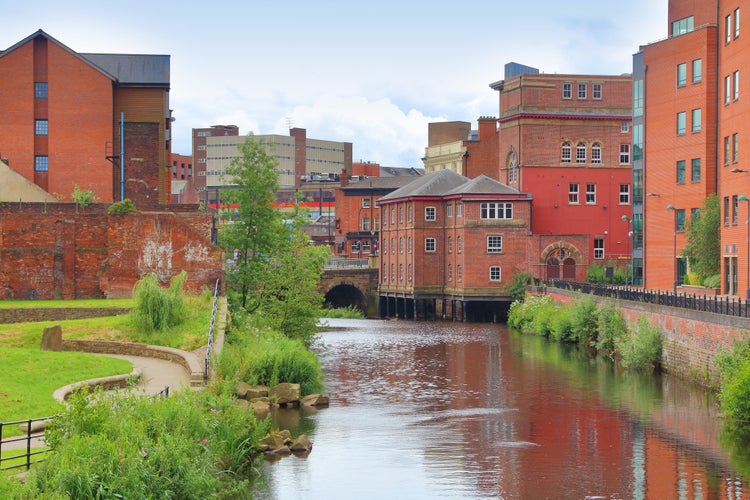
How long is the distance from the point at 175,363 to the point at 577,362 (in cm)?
2268

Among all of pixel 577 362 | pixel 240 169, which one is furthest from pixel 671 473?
pixel 240 169

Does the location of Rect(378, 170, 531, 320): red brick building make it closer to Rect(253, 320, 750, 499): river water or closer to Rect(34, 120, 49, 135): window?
Rect(34, 120, 49, 135): window

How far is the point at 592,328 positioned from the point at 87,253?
26.4 metres

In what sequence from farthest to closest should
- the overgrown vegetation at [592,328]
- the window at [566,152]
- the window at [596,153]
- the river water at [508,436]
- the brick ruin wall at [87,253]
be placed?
the window at [596,153] < the window at [566,152] < the brick ruin wall at [87,253] < the overgrown vegetation at [592,328] < the river water at [508,436]

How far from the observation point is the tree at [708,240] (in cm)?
5891

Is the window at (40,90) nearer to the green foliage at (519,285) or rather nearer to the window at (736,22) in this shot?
the green foliage at (519,285)

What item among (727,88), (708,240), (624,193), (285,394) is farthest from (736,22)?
(624,193)

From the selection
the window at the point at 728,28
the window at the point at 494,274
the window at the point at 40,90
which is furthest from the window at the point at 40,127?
the window at the point at 728,28

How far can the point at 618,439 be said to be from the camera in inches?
1214

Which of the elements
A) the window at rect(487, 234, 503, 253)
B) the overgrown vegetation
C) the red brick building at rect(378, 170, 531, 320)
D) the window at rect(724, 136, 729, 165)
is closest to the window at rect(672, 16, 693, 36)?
the red brick building at rect(378, 170, 531, 320)

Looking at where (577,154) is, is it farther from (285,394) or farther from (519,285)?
(285,394)

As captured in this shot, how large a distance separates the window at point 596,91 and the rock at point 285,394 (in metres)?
59.9

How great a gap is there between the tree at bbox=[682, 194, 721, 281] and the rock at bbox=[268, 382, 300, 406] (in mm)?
30785

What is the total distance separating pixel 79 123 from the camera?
6575cm
